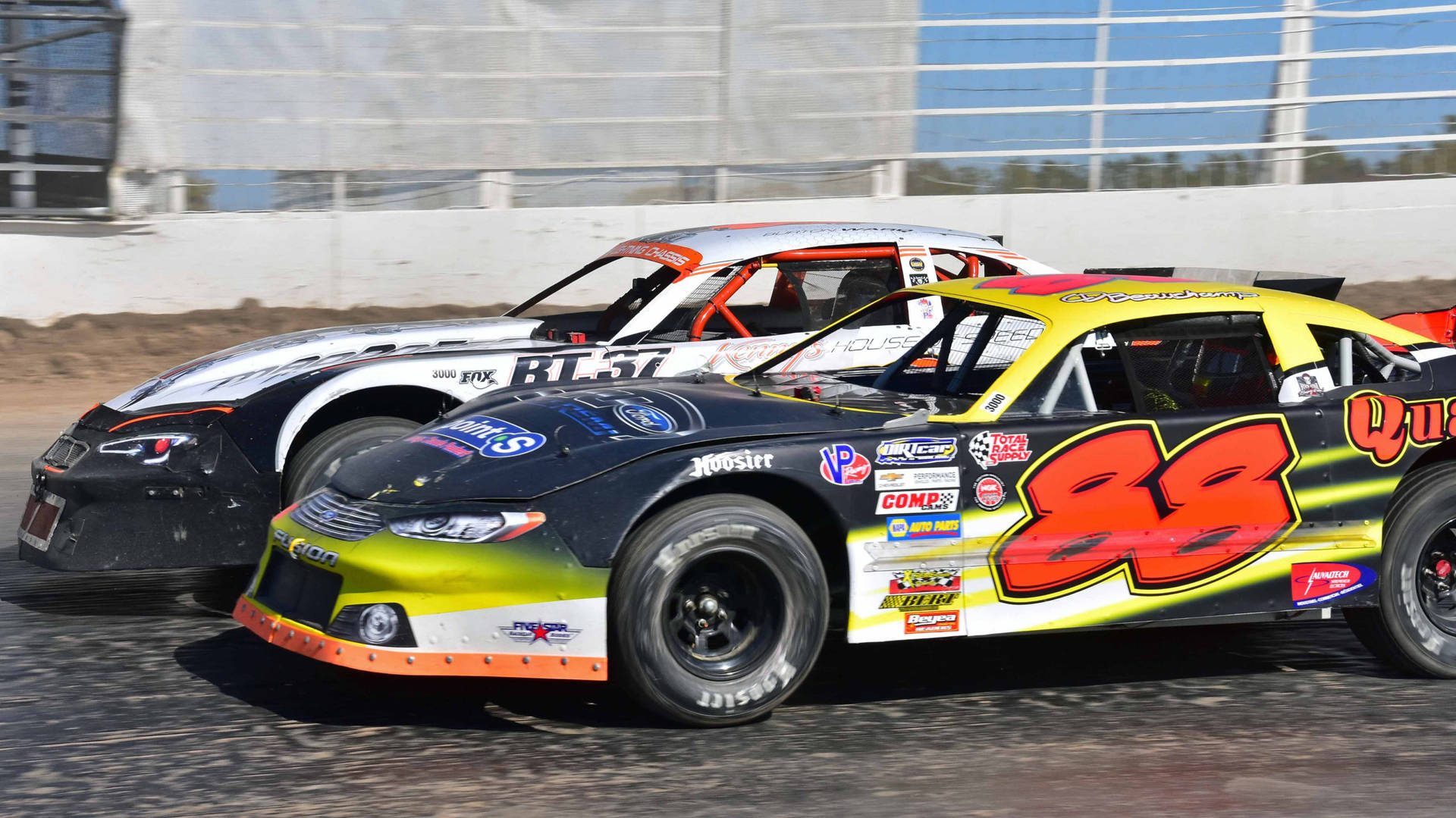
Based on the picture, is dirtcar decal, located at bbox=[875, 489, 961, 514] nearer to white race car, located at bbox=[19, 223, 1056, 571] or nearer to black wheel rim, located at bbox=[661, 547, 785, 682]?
black wheel rim, located at bbox=[661, 547, 785, 682]

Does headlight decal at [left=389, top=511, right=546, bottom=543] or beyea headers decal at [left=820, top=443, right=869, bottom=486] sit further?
beyea headers decal at [left=820, top=443, right=869, bottom=486]

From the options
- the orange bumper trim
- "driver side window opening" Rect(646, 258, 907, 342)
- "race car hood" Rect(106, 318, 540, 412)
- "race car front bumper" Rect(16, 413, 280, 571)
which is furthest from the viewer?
"driver side window opening" Rect(646, 258, 907, 342)

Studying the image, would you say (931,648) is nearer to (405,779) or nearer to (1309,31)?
(405,779)

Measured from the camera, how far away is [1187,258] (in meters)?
14.0

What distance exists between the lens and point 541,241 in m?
12.9

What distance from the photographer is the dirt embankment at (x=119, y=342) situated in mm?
10781

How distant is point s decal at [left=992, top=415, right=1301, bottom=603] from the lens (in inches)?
173

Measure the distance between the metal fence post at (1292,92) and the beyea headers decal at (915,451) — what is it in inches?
444

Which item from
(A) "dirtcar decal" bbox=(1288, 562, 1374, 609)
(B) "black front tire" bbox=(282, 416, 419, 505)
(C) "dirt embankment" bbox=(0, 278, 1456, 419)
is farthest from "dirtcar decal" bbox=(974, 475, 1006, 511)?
(C) "dirt embankment" bbox=(0, 278, 1456, 419)

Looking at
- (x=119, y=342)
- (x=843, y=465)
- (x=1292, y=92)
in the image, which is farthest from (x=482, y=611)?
(x=1292, y=92)

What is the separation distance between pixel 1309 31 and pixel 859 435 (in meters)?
11.8

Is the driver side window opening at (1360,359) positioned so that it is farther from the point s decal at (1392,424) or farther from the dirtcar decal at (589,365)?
the dirtcar decal at (589,365)

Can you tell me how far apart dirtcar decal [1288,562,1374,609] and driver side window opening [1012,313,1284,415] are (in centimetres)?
55

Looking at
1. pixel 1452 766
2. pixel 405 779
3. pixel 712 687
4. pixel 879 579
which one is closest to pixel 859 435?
pixel 879 579
